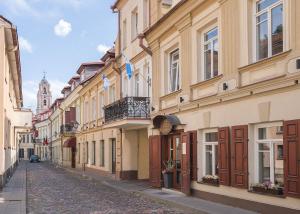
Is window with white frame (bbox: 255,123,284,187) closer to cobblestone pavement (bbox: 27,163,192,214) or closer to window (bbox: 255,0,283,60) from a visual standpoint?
window (bbox: 255,0,283,60)

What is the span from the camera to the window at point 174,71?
59.8 ft

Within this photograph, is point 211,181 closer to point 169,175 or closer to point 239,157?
point 239,157

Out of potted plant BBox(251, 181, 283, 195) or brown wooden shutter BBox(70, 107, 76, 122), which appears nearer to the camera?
potted plant BBox(251, 181, 283, 195)

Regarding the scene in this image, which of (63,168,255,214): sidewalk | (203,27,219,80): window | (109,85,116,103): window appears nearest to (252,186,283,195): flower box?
(63,168,255,214): sidewalk

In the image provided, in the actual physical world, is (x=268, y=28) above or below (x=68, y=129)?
above

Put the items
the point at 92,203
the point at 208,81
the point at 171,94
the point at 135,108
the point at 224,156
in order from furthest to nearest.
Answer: the point at 135,108, the point at 171,94, the point at 92,203, the point at 208,81, the point at 224,156

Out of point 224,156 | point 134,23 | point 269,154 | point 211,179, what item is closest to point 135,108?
point 134,23

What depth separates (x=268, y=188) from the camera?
1155cm

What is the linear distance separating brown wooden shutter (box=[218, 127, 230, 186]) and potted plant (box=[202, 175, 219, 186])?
0.42 meters

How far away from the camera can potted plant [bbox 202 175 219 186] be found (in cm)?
1438

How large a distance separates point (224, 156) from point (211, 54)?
3.47m

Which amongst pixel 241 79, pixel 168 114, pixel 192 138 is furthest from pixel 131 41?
pixel 241 79

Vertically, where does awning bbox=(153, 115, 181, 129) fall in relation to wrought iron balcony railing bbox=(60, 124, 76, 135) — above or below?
above

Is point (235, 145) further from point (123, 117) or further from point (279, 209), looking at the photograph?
point (123, 117)
